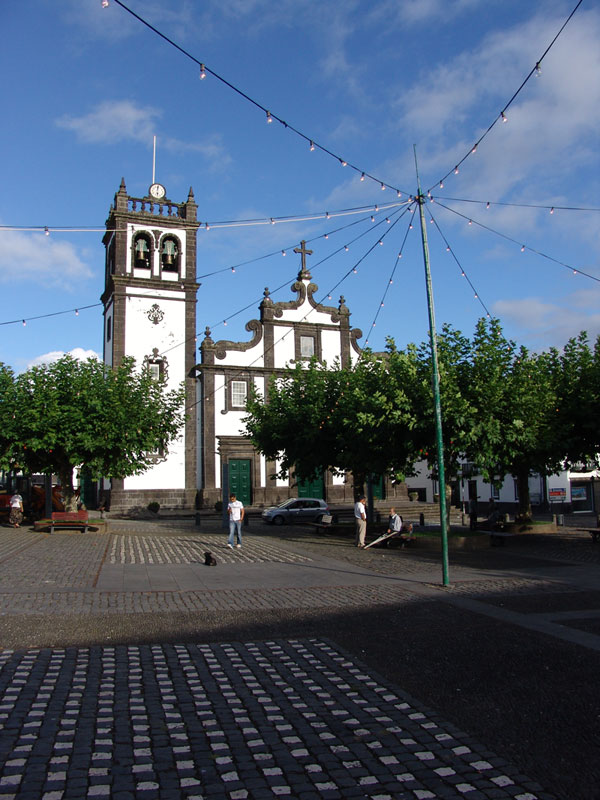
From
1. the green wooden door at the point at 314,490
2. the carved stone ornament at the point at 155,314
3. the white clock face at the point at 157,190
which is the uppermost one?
the white clock face at the point at 157,190

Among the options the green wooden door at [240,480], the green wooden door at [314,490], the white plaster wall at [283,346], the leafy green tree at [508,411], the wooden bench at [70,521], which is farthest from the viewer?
the white plaster wall at [283,346]

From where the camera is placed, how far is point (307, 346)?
4184cm

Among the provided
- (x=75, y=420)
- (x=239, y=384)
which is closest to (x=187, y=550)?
(x=75, y=420)

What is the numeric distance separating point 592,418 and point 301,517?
1642 centimetres

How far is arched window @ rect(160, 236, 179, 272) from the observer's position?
38.9 meters

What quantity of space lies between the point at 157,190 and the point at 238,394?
13.2 m

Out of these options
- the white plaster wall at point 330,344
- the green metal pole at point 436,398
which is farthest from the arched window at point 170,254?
the green metal pole at point 436,398

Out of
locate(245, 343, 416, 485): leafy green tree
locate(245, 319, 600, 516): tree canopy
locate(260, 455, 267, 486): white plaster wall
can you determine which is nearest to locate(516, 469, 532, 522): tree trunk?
locate(245, 319, 600, 516): tree canopy

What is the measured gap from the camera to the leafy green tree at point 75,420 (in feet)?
83.6

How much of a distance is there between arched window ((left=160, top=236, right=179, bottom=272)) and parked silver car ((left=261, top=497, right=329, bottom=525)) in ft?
51.0

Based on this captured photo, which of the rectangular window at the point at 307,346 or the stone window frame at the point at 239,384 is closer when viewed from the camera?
the stone window frame at the point at 239,384

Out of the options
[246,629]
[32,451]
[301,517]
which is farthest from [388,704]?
[301,517]

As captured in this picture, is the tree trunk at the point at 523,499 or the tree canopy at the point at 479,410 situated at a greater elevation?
the tree canopy at the point at 479,410

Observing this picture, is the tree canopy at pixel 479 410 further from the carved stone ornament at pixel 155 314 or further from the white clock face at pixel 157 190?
the white clock face at pixel 157 190
